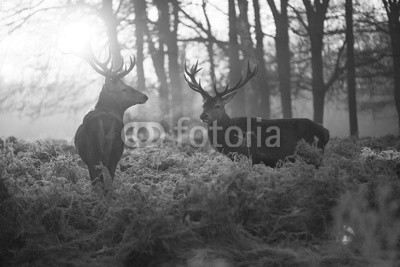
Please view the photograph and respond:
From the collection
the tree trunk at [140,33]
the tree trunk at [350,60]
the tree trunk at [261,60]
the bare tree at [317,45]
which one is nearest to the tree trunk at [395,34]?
the tree trunk at [350,60]

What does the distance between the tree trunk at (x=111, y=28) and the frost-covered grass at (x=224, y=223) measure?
12.2 meters

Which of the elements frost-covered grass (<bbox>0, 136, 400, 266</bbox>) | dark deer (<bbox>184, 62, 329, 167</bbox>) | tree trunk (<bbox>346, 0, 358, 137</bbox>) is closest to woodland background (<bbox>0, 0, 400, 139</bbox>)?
tree trunk (<bbox>346, 0, 358, 137</bbox>)

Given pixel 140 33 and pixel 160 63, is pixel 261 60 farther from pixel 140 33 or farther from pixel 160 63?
pixel 140 33

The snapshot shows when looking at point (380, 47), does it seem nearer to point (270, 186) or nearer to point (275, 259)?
point (270, 186)

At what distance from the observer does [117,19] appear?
19.1m

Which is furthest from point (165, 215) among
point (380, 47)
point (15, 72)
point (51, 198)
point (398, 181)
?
point (380, 47)

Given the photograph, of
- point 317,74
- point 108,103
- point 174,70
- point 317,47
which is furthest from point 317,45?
point 108,103

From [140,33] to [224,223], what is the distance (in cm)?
1590

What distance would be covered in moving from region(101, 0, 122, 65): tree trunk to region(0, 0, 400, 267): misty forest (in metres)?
0.05

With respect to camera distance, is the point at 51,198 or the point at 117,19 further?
the point at 117,19

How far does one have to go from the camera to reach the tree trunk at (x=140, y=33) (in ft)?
64.2

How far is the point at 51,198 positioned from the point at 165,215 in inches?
74.0

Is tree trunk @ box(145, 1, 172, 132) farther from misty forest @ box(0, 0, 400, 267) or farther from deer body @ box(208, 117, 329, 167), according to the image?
deer body @ box(208, 117, 329, 167)

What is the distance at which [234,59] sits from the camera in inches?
704
